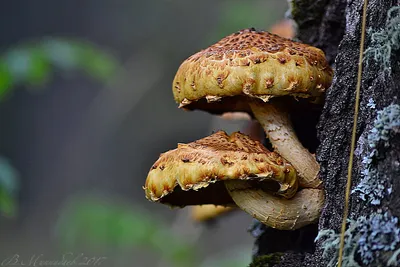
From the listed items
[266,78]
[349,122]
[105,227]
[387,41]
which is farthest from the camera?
[105,227]

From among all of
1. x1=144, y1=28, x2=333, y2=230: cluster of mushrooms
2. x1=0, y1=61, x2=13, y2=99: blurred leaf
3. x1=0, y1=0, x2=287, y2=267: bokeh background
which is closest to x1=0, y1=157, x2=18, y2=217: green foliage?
x1=0, y1=61, x2=13, y2=99: blurred leaf

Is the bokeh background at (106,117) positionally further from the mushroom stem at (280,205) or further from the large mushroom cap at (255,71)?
the mushroom stem at (280,205)

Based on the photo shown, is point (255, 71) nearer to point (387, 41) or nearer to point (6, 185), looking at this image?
point (387, 41)

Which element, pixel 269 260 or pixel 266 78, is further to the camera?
pixel 269 260

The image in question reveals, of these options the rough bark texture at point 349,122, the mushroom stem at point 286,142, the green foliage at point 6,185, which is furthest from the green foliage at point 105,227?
the mushroom stem at point 286,142

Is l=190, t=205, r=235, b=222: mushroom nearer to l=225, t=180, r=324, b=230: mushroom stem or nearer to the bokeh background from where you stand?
l=225, t=180, r=324, b=230: mushroom stem

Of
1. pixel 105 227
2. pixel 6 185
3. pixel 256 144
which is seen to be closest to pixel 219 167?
pixel 256 144

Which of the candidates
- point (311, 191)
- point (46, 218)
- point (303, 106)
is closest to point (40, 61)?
point (303, 106)
